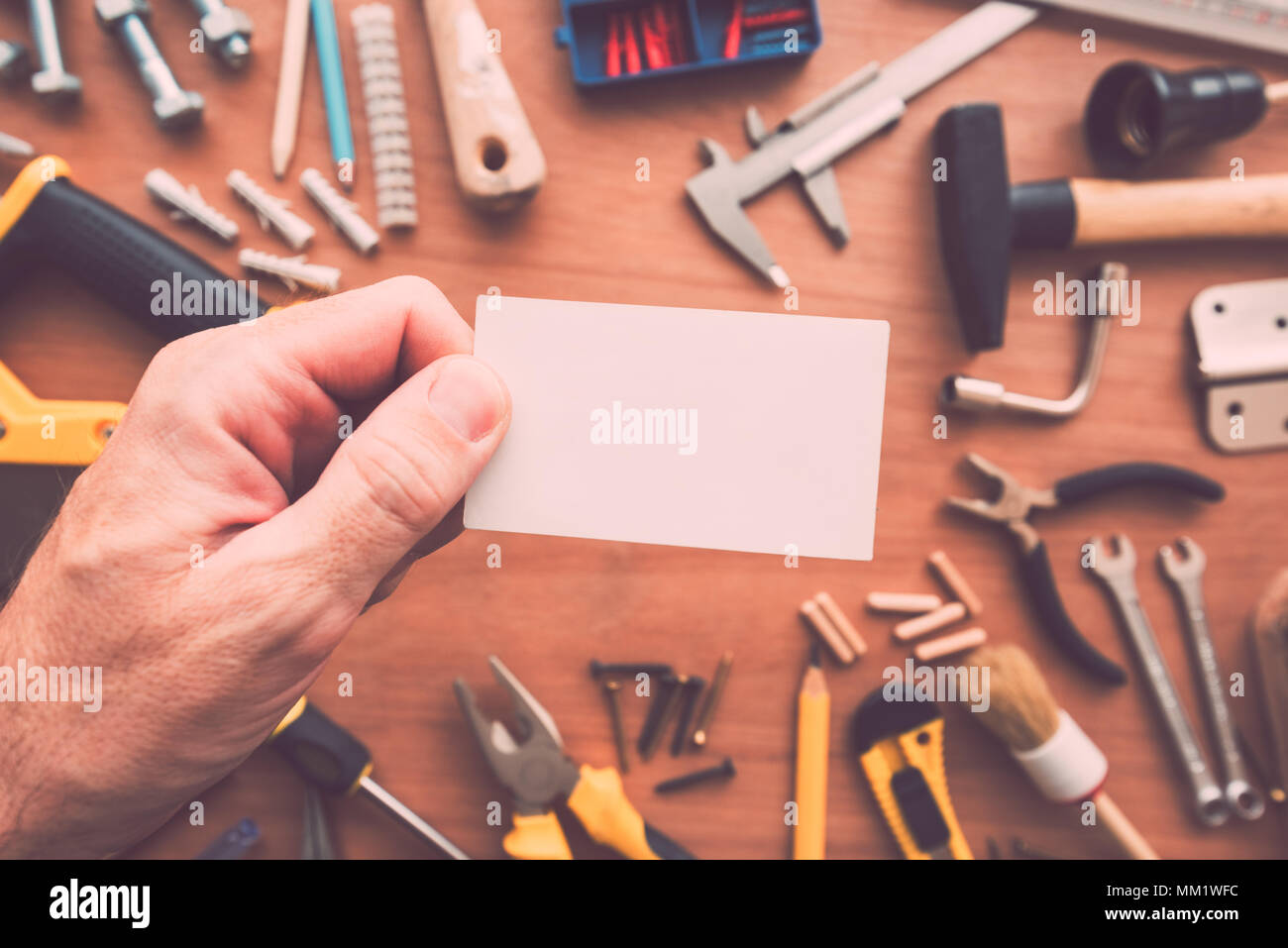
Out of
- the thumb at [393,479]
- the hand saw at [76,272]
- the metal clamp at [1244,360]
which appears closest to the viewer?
the thumb at [393,479]

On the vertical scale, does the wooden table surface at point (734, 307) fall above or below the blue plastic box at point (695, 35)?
below

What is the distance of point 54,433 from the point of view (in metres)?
0.87

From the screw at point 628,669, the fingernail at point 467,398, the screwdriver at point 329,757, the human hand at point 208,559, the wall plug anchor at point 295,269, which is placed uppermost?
the wall plug anchor at point 295,269

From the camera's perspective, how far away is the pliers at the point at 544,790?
88cm

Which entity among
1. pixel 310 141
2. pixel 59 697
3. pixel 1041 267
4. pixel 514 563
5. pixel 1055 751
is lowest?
pixel 1055 751

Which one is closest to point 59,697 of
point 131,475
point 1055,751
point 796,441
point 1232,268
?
point 131,475

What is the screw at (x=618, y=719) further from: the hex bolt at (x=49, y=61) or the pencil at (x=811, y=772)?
the hex bolt at (x=49, y=61)

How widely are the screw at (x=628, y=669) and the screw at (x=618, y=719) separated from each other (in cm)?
1

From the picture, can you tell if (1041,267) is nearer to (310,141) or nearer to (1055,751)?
(1055,751)

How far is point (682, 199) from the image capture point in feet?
3.14

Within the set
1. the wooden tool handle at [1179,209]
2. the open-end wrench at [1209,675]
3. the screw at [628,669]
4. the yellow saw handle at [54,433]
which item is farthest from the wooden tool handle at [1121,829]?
the yellow saw handle at [54,433]

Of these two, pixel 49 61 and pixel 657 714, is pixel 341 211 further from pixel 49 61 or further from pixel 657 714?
pixel 657 714

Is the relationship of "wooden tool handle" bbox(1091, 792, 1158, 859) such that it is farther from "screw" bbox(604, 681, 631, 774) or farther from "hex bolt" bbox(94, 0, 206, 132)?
"hex bolt" bbox(94, 0, 206, 132)

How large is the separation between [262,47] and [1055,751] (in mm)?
1298
